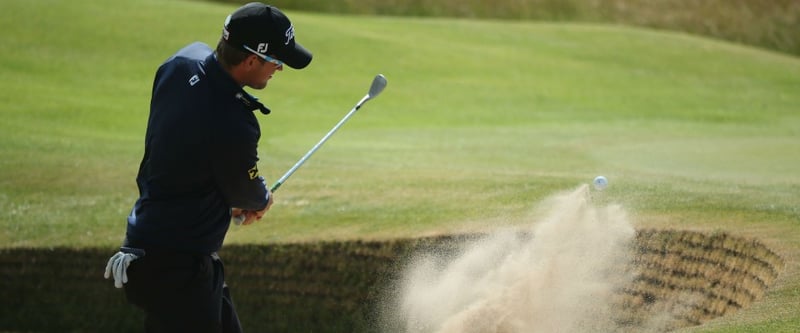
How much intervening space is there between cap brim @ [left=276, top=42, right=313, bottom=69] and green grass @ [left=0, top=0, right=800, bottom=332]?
2821 millimetres

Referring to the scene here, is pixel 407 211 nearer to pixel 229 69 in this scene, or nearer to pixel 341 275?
pixel 341 275

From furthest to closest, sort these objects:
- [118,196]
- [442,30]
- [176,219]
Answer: [442,30]
[118,196]
[176,219]

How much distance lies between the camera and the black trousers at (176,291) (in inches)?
216

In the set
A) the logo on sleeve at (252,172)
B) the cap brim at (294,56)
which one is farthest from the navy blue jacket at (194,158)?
the cap brim at (294,56)

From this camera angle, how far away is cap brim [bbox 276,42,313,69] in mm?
5492

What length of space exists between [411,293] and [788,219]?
3.28m

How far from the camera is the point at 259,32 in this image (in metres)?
5.40

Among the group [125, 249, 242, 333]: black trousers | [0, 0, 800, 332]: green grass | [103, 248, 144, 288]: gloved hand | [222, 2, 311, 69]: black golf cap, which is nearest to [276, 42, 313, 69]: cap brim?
[222, 2, 311, 69]: black golf cap

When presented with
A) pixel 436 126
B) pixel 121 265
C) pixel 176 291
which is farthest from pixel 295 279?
pixel 436 126

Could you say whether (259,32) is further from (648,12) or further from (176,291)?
(648,12)

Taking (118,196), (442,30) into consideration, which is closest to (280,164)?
(118,196)

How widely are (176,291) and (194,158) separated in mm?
719

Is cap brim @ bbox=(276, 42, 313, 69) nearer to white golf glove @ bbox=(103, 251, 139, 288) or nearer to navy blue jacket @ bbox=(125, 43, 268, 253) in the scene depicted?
navy blue jacket @ bbox=(125, 43, 268, 253)

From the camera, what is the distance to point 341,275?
374 inches
